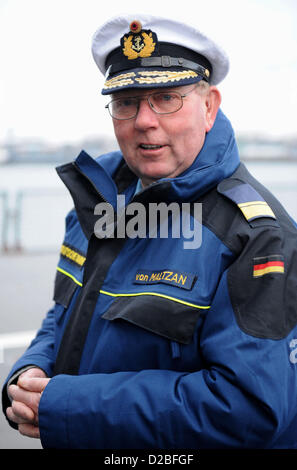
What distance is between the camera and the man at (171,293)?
134 cm

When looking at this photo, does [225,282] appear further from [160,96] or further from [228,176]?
[160,96]

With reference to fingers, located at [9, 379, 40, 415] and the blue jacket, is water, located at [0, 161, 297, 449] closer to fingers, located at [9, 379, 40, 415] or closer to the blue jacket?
fingers, located at [9, 379, 40, 415]

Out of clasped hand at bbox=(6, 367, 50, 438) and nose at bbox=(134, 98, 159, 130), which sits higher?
nose at bbox=(134, 98, 159, 130)

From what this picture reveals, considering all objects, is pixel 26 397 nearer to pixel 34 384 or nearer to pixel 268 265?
pixel 34 384

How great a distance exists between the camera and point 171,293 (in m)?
1.47

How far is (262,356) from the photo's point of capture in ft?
4.30

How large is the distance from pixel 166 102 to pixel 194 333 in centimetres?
73

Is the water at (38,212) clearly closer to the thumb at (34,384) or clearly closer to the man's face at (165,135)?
the man's face at (165,135)

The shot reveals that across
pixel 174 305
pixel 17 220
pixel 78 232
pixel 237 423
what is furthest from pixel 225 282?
pixel 17 220

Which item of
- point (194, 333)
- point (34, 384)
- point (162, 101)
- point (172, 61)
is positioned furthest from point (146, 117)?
point (34, 384)

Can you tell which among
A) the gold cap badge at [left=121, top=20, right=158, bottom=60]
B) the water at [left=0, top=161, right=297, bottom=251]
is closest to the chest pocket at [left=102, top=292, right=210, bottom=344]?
the gold cap badge at [left=121, top=20, right=158, bottom=60]

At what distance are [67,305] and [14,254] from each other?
250 inches

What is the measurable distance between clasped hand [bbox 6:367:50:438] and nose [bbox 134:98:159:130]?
86 cm

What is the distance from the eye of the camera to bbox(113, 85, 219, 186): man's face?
5.41 feet
